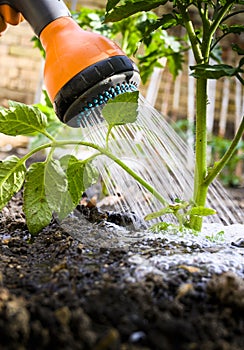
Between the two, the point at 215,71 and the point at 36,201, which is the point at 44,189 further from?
the point at 215,71

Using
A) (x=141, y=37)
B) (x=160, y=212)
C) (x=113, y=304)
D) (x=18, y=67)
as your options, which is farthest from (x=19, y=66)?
(x=113, y=304)

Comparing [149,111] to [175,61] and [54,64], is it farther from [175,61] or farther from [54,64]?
[175,61]

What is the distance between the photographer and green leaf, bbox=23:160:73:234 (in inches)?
33.9

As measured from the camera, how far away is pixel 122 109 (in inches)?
33.5

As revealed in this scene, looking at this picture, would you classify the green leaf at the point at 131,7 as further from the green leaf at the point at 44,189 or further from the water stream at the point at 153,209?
the green leaf at the point at 44,189

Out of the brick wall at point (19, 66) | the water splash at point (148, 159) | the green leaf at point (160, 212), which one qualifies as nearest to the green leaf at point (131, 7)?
the water splash at point (148, 159)

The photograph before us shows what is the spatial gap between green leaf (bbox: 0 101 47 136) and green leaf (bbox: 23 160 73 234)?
0.24ft

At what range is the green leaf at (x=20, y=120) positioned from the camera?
2.85ft

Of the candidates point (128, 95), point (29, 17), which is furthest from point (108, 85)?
point (29, 17)

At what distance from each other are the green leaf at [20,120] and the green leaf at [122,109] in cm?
13

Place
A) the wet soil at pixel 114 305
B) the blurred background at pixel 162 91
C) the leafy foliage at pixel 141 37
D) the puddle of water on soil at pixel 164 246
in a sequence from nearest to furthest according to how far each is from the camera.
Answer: the wet soil at pixel 114 305
the puddle of water on soil at pixel 164 246
the leafy foliage at pixel 141 37
the blurred background at pixel 162 91

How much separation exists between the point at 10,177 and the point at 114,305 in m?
0.44

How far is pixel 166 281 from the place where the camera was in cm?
61

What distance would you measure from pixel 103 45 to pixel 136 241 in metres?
0.36
